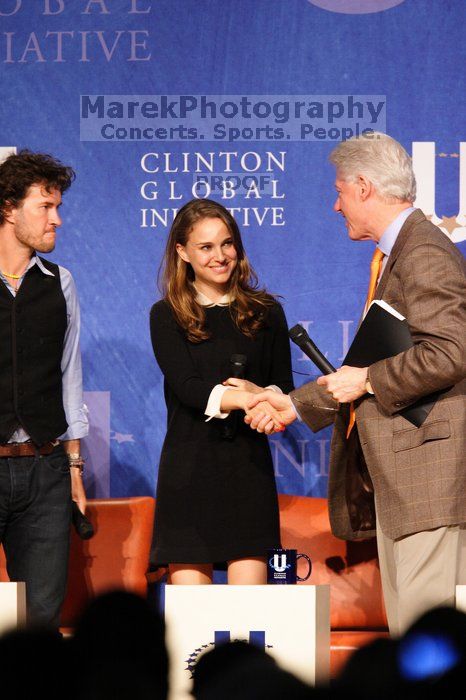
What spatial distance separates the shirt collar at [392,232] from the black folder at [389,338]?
222mm

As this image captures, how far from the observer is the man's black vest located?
9.71 ft

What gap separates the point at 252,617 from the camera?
237 centimetres

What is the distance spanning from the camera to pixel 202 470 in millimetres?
3105

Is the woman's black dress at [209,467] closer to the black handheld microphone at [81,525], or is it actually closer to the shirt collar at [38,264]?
the black handheld microphone at [81,525]

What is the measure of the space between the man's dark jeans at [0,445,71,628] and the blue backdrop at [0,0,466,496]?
1100mm

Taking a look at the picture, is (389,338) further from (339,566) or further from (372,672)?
(372,672)

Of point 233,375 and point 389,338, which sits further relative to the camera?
point 233,375

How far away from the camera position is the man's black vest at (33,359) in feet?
9.71

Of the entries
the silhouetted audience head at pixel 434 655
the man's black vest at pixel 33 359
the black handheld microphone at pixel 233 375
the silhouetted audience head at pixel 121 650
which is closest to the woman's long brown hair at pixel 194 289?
the black handheld microphone at pixel 233 375

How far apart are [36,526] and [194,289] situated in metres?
0.93

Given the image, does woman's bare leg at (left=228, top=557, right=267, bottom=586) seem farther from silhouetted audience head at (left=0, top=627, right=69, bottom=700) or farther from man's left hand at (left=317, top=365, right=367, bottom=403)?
silhouetted audience head at (left=0, top=627, right=69, bottom=700)

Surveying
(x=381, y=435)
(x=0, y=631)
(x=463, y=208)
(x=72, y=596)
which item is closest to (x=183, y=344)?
(x=381, y=435)

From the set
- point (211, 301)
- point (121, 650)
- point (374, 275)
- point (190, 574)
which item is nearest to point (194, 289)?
point (211, 301)

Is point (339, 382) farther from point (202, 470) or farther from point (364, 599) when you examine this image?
point (364, 599)
